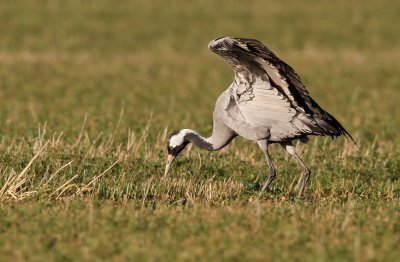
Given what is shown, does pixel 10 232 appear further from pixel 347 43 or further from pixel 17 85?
pixel 347 43

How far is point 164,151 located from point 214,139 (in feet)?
4.71

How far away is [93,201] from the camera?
816 centimetres

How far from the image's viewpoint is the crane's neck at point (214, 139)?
1020 centimetres

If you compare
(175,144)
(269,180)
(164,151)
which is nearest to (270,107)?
(269,180)

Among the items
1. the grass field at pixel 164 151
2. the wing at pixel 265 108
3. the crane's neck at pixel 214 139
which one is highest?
the wing at pixel 265 108

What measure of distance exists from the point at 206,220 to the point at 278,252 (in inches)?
39.6

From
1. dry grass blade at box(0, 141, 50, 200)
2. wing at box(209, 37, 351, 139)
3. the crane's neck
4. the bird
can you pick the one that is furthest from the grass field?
wing at box(209, 37, 351, 139)

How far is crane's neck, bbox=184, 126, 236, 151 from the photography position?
33.4 ft

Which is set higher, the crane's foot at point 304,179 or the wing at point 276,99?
the wing at point 276,99

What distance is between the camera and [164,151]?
11539 millimetres

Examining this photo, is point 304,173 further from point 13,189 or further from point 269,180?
point 13,189

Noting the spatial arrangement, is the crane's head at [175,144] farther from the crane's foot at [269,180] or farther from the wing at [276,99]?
the crane's foot at [269,180]

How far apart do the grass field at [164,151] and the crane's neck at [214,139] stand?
0.38m

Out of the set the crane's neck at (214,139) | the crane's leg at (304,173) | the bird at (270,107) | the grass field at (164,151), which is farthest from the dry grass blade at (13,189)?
the crane's leg at (304,173)
